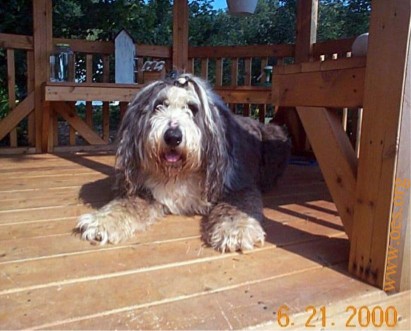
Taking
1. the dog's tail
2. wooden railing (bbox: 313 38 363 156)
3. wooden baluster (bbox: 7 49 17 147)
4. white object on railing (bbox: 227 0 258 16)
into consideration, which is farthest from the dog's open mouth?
wooden baluster (bbox: 7 49 17 147)

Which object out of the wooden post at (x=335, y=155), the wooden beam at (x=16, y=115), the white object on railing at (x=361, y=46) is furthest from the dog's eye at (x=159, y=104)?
the wooden beam at (x=16, y=115)

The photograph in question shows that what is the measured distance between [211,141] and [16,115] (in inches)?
123

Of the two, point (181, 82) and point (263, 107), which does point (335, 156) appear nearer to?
point (181, 82)

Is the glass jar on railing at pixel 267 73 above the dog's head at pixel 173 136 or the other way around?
above

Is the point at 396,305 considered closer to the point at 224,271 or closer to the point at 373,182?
the point at 373,182

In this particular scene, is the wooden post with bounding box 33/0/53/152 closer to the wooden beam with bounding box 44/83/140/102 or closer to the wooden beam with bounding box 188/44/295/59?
the wooden beam with bounding box 44/83/140/102

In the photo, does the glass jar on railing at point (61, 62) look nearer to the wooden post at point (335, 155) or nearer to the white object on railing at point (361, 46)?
the wooden post at point (335, 155)

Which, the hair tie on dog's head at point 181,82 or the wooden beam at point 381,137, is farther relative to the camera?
the hair tie on dog's head at point 181,82

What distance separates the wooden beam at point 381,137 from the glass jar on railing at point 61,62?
3.81m

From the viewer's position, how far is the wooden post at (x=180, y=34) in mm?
4746

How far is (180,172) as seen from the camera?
2109 millimetres

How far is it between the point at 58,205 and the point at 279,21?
11.7 m

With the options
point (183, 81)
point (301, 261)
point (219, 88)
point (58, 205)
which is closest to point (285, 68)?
point (183, 81)
